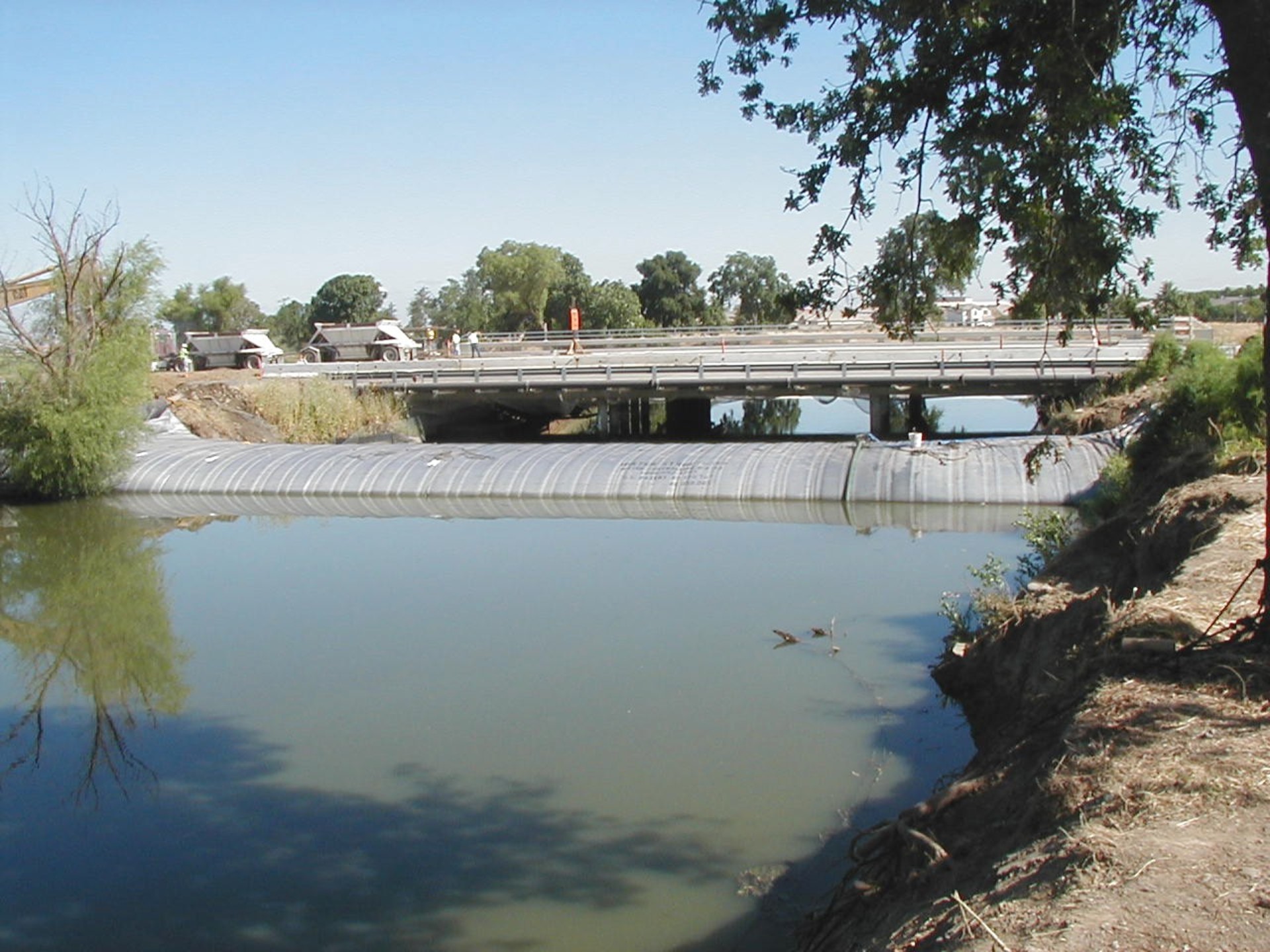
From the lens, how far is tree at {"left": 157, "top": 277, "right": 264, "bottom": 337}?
9012cm

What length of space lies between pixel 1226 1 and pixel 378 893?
7.35 m

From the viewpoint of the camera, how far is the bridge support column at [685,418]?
37781mm

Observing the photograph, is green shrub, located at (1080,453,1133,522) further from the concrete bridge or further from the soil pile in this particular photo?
the soil pile

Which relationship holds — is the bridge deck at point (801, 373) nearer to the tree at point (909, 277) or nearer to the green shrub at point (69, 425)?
the green shrub at point (69, 425)

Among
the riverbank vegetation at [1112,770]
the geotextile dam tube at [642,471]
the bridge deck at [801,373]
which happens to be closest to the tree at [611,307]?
the bridge deck at [801,373]

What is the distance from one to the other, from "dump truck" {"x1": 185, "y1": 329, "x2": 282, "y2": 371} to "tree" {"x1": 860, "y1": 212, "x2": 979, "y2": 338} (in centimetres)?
4826

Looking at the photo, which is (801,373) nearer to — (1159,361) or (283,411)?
(1159,361)

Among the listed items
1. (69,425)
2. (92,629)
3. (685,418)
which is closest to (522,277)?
(685,418)

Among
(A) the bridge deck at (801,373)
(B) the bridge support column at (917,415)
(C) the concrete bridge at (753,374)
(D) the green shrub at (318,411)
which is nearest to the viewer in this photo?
(A) the bridge deck at (801,373)

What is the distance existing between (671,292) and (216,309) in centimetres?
3836

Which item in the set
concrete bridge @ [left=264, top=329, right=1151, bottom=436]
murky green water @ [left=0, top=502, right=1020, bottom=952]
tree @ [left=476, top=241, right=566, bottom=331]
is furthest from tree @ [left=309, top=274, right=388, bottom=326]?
murky green water @ [left=0, top=502, right=1020, bottom=952]

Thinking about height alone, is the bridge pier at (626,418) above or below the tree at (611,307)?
below

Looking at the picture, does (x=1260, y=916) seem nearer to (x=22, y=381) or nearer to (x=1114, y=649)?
(x=1114, y=649)

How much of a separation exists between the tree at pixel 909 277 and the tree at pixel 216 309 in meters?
87.1
